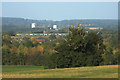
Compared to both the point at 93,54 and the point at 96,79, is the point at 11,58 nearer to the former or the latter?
the point at 93,54

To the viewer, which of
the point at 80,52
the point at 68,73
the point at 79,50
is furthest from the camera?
the point at 79,50

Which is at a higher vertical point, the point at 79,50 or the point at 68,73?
the point at 79,50

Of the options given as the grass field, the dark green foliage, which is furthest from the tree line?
the grass field

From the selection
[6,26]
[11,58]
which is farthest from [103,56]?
[11,58]

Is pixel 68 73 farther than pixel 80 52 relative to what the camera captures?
No

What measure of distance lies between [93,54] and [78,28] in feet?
11.6

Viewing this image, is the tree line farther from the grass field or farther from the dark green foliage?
the grass field

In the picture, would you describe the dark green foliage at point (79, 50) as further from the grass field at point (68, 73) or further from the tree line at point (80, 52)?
the grass field at point (68, 73)

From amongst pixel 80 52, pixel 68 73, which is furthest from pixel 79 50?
pixel 68 73

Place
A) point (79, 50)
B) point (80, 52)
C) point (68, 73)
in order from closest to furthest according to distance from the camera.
Answer: point (68, 73), point (80, 52), point (79, 50)

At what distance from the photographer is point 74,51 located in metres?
25.5

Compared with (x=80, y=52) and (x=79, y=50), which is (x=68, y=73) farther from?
(x=79, y=50)

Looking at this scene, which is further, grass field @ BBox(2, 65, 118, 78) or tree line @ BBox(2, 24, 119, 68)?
tree line @ BBox(2, 24, 119, 68)

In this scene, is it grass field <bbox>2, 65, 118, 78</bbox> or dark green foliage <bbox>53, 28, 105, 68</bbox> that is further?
dark green foliage <bbox>53, 28, 105, 68</bbox>
